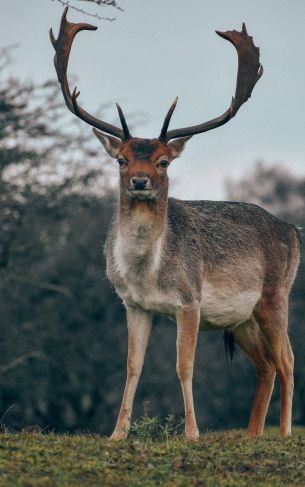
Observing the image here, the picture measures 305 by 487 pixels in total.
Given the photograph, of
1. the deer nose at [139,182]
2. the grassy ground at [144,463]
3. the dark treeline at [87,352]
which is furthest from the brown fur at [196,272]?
the dark treeline at [87,352]

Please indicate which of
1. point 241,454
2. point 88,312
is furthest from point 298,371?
point 241,454

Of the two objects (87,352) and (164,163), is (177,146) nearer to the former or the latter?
(164,163)

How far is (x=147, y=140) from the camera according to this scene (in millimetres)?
12047

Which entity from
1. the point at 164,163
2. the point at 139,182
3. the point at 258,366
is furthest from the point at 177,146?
the point at 258,366

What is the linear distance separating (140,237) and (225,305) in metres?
1.53

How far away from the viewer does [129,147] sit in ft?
39.1

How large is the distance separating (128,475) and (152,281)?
2974 mm

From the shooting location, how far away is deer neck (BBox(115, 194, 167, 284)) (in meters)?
11.8

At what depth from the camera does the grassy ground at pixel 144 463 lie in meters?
9.21

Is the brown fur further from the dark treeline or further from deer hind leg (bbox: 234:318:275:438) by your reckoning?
the dark treeline

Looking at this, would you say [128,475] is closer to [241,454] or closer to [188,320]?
[241,454]

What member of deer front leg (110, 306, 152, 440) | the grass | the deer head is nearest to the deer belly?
deer front leg (110, 306, 152, 440)

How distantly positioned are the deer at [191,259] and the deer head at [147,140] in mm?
12

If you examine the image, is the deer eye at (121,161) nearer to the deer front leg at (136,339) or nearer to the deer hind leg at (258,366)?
the deer front leg at (136,339)
